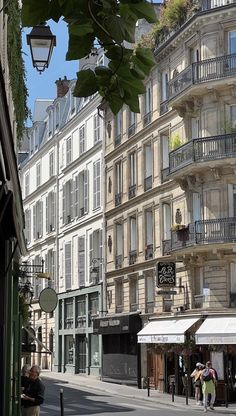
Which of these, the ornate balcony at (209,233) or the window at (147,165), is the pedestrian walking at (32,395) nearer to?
the ornate balcony at (209,233)

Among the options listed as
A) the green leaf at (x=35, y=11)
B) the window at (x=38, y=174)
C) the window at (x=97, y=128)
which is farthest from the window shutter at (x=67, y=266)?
the green leaf at (x=35, y=11)

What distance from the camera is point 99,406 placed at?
28.4m

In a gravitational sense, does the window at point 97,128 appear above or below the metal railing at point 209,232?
above

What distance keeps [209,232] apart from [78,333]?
62.8 feet

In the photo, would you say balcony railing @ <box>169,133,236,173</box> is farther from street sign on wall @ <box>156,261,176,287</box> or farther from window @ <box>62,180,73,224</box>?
window @ <box>62,180,73,224</box>

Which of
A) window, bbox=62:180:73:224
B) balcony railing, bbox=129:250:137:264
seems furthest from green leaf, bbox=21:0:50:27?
window, bbox=62:180:73:224

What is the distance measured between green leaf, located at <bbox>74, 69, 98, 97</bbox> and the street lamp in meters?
6.27

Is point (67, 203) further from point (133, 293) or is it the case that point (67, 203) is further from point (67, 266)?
point (133, 293)

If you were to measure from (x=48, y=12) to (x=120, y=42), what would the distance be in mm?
284

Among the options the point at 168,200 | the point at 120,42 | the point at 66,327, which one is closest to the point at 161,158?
the point at 168,200

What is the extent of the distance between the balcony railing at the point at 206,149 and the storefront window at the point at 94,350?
609 inches

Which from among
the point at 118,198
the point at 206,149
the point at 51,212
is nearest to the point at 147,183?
the point at 118,198

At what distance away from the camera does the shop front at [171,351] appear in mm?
32844

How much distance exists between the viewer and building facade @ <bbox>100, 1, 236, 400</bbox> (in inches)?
1292
